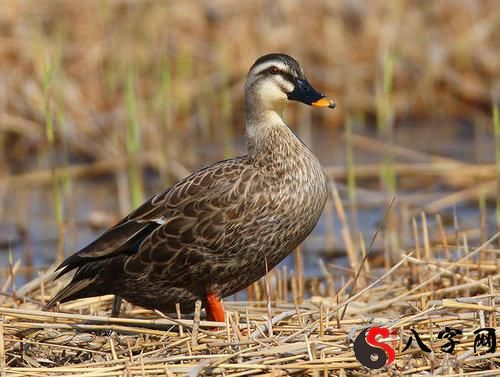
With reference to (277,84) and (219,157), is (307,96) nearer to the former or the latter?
(277,84)

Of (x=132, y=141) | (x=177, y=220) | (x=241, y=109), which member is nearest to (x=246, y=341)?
(x=177, y=220)

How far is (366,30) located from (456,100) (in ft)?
4.14

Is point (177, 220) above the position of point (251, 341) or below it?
above

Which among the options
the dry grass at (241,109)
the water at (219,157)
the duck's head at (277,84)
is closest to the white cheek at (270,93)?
the duck's head at (277,84)

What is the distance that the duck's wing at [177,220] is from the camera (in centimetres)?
556

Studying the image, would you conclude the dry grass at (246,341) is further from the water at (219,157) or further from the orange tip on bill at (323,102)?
the water at (219,157)

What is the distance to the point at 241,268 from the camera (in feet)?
18.3

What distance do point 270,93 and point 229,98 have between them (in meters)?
5.66

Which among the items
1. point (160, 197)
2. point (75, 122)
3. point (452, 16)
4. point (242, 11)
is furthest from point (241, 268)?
point (452, 16)

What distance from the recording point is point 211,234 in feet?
18.1

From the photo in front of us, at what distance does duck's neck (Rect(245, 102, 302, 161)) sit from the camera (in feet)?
19.0

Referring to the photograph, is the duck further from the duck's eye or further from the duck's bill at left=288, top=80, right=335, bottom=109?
the duck's eye

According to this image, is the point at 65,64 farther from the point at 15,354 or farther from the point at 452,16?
the point at 15,354

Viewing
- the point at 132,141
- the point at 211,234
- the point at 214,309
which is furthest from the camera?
the point at 132,141
